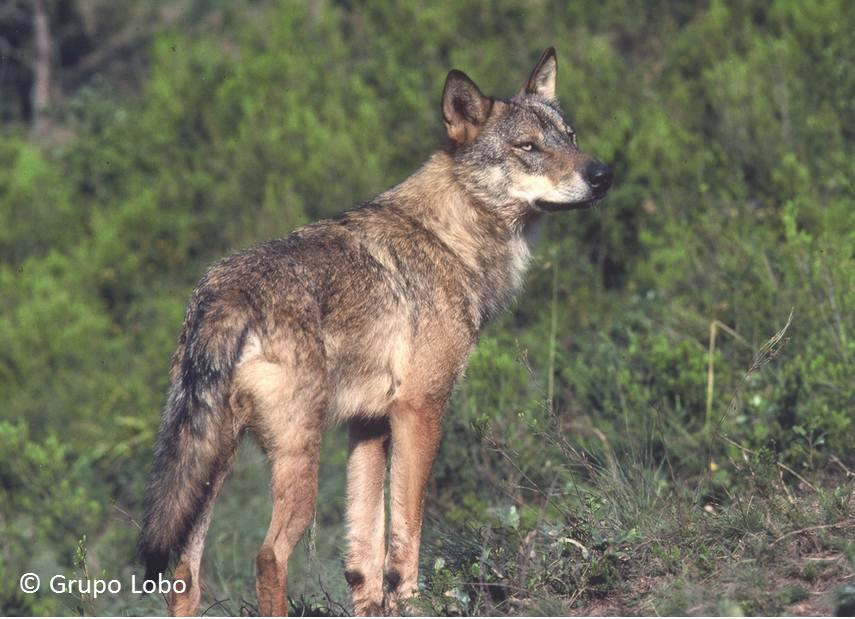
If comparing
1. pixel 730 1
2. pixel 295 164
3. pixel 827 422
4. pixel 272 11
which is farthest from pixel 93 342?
pixel 827 422

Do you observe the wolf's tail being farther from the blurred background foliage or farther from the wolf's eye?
the wolf's eye

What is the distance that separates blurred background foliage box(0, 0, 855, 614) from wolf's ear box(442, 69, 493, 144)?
144 cm

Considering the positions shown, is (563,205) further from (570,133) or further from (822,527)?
(822,527)

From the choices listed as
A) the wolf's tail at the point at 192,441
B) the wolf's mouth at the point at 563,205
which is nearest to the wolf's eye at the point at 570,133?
the wolf's mouth at the point at 563,205

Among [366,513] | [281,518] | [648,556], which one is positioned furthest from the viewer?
[366,513]

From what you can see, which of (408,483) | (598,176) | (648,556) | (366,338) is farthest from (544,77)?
(648,556)

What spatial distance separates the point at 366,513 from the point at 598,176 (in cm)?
197

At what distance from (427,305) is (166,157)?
38.0 feet

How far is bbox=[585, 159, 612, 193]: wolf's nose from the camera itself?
593cm

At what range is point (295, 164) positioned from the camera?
14250 millimetres

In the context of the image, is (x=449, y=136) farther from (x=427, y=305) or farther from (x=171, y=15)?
(x=171, y=15)

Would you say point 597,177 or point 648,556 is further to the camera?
point 597,177

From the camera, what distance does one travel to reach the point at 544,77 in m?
6.75

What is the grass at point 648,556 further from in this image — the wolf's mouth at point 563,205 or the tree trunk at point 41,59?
the tree trunk at point 41,59
